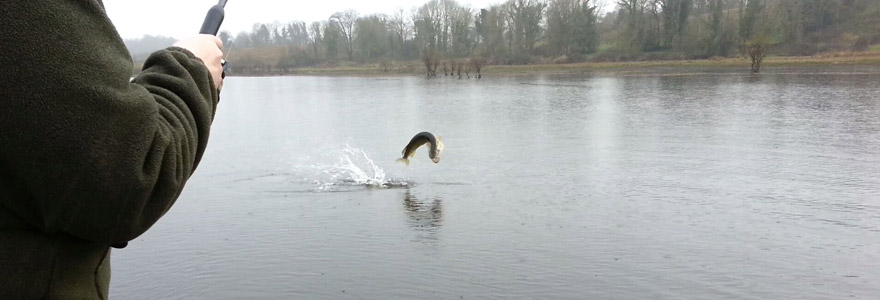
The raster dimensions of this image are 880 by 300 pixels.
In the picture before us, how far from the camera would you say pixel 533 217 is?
11.4m

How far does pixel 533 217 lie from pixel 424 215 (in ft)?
6.14

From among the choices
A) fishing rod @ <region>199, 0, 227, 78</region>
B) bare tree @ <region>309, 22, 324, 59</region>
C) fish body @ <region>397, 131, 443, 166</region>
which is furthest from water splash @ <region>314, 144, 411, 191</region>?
bare tree @ <region>309, 22, 324, 59</region>

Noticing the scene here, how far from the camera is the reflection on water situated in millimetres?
A: 10703

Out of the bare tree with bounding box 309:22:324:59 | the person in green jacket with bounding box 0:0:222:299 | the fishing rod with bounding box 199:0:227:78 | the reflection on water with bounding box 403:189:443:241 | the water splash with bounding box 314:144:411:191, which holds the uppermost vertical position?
the bare tree with bounding box 309:22:324:59

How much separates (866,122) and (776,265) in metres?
16.3

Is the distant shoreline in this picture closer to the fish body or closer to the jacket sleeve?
the fish body

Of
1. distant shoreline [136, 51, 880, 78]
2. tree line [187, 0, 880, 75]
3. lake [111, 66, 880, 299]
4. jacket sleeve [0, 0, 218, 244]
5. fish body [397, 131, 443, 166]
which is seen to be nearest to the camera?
jacket sleeve [0, 0, 218, 244]

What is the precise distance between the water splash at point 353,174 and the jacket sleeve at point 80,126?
509 inches

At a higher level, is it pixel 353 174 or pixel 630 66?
pixel 630 66

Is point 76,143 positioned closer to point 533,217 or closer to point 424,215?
point 533,217

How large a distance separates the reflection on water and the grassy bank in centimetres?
5561

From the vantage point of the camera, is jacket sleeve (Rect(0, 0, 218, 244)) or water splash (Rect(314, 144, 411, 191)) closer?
jacket sleeve (Rect(0, 0, 218, 244))

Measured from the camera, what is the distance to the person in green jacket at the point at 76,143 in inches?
47.6

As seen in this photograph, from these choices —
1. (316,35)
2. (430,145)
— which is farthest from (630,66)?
(430,145)
